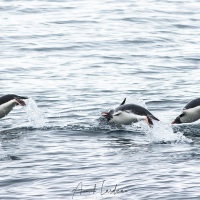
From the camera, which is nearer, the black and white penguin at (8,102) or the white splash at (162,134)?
the white splash at (162,134)

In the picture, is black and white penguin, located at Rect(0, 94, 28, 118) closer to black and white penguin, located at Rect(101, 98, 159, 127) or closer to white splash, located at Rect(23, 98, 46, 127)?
white splash, located at Rect(23, 98, 46, 127)

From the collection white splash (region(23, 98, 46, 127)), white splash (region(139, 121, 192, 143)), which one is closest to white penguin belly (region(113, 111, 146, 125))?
white splash (region(139, 121, 192, 143))

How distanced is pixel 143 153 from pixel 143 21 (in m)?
22.8

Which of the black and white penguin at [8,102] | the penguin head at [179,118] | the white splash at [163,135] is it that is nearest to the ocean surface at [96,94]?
the white splash at [163,135]

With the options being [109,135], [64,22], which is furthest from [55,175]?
[64,22]

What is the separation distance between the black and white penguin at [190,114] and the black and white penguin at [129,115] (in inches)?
32.3

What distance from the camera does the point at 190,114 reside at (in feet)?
57.2

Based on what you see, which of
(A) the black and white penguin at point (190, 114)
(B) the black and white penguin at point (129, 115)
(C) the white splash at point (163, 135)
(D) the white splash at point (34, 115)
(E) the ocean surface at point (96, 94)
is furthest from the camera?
(D) the white splash at point (34, 115)

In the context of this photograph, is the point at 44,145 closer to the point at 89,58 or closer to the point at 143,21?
the point at 89,58

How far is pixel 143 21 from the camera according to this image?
3747 centimetres

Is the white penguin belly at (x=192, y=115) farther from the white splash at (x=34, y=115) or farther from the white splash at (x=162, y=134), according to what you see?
the white splash at (x=34, y=115)

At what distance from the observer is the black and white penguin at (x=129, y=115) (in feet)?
55.7

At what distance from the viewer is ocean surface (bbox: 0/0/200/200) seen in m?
13.2

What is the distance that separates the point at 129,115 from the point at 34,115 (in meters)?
2.63
